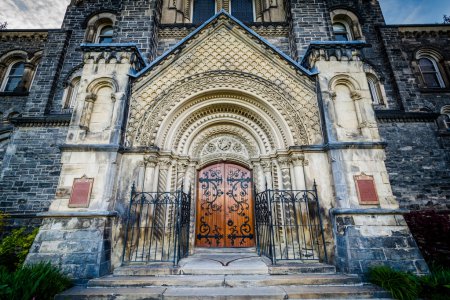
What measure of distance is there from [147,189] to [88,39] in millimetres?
9679

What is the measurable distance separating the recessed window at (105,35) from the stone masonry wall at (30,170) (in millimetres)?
A: 5172

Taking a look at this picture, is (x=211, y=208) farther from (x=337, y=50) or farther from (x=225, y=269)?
(x=337, y=50)

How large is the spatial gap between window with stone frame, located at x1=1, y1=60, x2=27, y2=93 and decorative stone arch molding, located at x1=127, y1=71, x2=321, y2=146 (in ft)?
33.6

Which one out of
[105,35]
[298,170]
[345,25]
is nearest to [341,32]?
[345,25]

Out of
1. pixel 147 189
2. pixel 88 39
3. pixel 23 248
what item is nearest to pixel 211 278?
pixel 147 189

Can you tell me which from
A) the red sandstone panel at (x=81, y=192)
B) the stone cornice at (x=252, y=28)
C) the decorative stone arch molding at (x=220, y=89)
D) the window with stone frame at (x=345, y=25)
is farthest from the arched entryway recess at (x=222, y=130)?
the window with stone frame at (x=345, y=25)

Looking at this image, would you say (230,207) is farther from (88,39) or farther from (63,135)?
(88,39)

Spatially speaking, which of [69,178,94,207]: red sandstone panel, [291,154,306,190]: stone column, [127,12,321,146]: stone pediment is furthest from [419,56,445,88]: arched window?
[69,178,94,207]: red sandstone panel

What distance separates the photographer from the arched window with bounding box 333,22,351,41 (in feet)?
35.6

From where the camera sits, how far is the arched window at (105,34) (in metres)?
11.2

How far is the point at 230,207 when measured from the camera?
6.54m

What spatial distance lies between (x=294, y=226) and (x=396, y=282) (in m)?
2.11

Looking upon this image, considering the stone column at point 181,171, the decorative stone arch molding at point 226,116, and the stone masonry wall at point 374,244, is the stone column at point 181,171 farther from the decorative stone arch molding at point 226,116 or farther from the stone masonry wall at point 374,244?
the stone masonry wall at point 374,244

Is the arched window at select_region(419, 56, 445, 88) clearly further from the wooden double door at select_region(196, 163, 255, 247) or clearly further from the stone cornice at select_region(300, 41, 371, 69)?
the wooden double door at select_region(196, 163, 255, 247)
